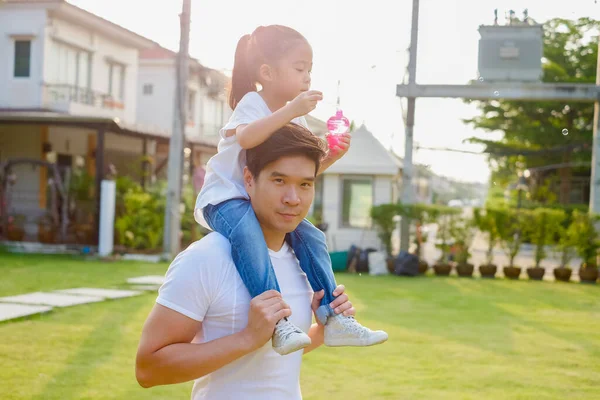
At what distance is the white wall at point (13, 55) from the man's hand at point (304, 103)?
23.0 metres

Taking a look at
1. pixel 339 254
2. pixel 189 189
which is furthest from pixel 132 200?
pixel 339 254

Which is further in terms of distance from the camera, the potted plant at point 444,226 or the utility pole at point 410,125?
the utility pole at point 410,125

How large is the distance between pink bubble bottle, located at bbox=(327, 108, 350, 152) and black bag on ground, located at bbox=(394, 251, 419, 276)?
13286 millimetres

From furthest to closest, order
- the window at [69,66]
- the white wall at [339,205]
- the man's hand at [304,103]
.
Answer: the window at [69,66] < the white wall at [339,205] < the man's hand at [304,103]

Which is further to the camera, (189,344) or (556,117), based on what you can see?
(556,117)

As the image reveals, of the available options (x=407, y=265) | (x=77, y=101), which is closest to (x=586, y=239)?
(x=407, y=265)

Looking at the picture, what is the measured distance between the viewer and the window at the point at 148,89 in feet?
110

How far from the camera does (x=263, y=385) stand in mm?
2010

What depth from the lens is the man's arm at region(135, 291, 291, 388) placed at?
6.14 feet

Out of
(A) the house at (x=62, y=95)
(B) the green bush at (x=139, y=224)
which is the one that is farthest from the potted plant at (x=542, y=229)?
(A) the house at (x=62, y=95)

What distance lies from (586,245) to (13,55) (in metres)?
18.1

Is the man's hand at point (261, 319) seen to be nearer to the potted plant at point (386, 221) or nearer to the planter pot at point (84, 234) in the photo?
the potted plant at point (386, 221)

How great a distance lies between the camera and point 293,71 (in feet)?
8.77

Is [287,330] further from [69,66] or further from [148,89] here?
[148,89]
